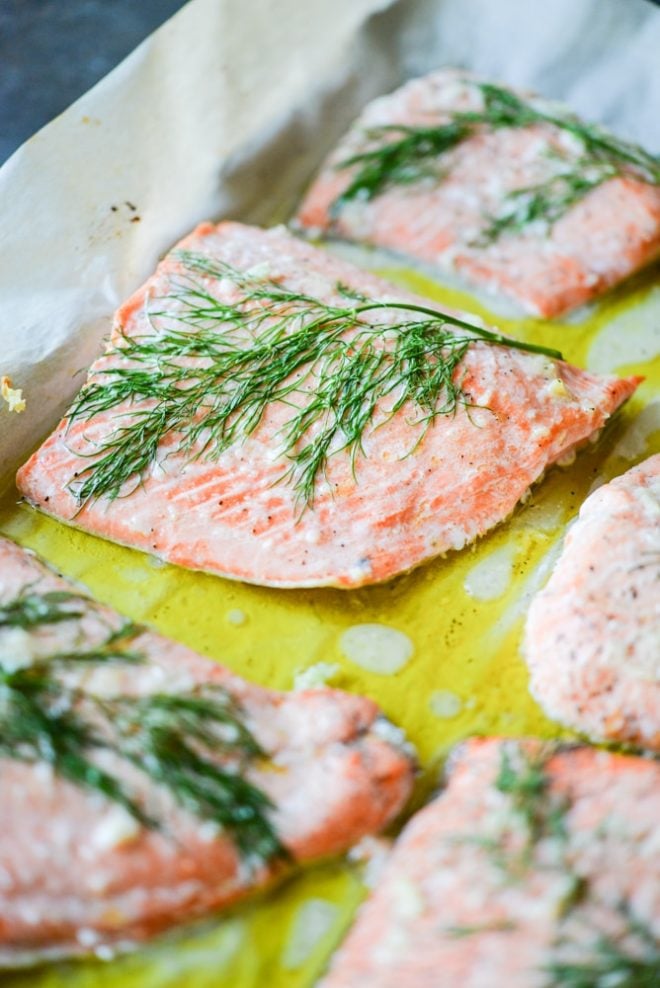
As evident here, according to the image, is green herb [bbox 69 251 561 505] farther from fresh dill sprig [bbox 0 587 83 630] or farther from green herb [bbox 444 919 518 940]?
green herb [bbox 444 919 518 940]

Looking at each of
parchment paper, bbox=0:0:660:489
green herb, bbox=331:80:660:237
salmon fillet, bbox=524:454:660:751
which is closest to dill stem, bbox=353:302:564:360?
salmon fillet, bbox=524:454:660:751

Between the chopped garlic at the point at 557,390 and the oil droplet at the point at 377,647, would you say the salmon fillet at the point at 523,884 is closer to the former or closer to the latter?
the oil droplet at the point at 377,647

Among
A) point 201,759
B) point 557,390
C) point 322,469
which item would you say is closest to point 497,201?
point 557,390

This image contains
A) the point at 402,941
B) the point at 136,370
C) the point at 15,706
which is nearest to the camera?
the point at 402,941

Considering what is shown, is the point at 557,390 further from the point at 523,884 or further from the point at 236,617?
the point at 523,884

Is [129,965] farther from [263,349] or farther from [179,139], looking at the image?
[179,139]

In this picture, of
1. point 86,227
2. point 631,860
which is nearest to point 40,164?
point 86,227
